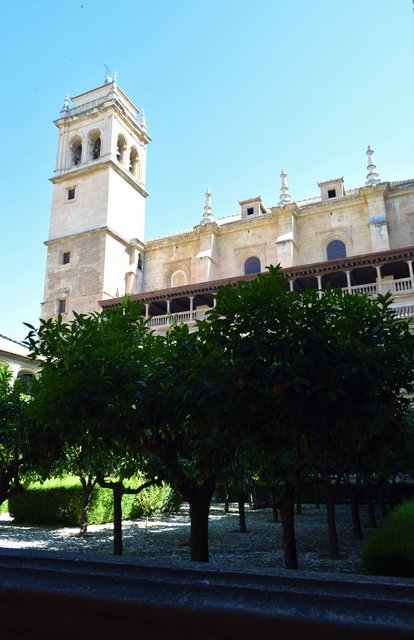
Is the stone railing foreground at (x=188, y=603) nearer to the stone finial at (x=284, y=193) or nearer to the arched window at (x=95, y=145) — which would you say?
the stone finial at (x=284, y=193)

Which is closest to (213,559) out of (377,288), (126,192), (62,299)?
(377,288)

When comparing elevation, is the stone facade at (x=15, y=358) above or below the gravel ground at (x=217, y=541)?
above

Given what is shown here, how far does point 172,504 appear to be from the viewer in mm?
21609

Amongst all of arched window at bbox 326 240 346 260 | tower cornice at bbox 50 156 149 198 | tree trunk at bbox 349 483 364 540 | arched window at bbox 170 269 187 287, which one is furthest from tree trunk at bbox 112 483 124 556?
tower cornice at bbox 50 156 149 198

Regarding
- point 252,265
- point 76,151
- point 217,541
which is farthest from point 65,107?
point 217,541

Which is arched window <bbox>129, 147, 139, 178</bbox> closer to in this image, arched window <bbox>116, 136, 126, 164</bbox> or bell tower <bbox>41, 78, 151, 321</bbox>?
bell tower <bbox>41, 78, 151, 321</bbox>

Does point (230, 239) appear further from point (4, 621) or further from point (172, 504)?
point (4, 621)

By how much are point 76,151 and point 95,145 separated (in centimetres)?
201

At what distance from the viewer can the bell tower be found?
37219mm

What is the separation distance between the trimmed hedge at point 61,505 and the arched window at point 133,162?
103 ft

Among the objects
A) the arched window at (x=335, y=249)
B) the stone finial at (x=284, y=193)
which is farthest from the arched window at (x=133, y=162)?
the arched window at (x=335, y=249)

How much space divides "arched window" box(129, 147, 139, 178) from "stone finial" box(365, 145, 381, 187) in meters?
19.4

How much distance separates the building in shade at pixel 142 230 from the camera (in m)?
34.4

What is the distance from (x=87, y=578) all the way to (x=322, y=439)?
13.8 ft
